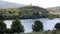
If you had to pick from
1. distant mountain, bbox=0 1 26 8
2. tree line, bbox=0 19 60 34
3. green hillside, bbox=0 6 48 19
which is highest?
distant mountain, bbox=0 1 26 8

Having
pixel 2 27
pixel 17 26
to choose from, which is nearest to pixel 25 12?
pixel 17 26

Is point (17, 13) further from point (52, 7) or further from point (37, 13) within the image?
point (52, 7)

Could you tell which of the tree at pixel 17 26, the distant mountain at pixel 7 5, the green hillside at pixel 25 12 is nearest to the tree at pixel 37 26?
the green hillside at pixel 25 12

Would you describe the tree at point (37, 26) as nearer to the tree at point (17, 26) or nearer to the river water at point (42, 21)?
the river water at point (42, 21)

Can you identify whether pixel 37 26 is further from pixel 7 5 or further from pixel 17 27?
pixel 7 5

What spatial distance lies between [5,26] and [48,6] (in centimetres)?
81

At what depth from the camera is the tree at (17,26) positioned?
240 centimetres

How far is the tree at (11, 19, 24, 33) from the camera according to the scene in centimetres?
240

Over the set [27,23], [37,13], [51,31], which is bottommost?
[51,31]

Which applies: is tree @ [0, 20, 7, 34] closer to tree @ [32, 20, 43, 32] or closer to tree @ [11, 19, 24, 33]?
tree @ [11, 19, 24, 33]

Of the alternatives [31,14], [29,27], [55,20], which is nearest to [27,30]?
[29,27]

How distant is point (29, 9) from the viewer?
8.03 feet

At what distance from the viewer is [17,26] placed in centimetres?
243

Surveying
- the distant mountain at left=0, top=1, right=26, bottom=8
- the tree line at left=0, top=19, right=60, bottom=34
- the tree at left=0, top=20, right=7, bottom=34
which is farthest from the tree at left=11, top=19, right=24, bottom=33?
the distant mountain at left=0, top=1, right=26, bottom=8
